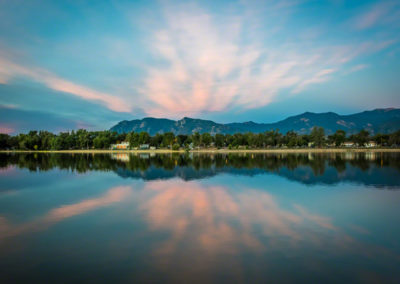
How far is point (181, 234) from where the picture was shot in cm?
965

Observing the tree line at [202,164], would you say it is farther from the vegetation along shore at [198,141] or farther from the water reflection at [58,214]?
the vegetation along shore at [198,141]

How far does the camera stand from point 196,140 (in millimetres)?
137625

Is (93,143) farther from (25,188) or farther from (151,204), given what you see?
(151,204)

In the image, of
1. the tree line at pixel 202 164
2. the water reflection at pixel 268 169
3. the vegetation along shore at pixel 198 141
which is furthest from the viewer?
the vegetation along shore at pixel 198 141

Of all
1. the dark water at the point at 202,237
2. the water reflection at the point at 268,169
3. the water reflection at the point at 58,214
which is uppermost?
the water reflection at the point at 268,169

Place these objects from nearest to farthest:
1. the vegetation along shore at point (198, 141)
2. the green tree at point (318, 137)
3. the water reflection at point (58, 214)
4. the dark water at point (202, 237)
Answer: the dark water at point (202, 237)
the water reflection at point (58, 214)
the green tree at point (318, 137)
the vegetation along shore at point (198, 141)

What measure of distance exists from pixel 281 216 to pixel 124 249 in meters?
7.29

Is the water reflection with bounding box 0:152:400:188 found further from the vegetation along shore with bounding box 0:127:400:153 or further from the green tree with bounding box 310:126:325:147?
the green tree with bounding box 310:126:325:147

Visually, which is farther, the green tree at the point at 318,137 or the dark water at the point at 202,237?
the green tree at the point at 318,137

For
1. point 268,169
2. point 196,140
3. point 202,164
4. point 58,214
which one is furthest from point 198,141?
point 58,214

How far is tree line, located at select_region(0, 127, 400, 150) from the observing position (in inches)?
5162

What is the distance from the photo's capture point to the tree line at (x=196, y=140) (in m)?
131

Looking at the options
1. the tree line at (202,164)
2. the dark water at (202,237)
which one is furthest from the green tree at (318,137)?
the dark water at (202,237)

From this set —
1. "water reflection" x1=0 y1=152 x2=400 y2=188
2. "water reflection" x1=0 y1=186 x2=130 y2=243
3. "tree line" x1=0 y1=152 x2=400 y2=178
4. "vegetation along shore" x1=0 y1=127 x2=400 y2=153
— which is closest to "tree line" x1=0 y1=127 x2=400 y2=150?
"vegetation along shore" x1=0 y1=127 x2=400 y2=153
